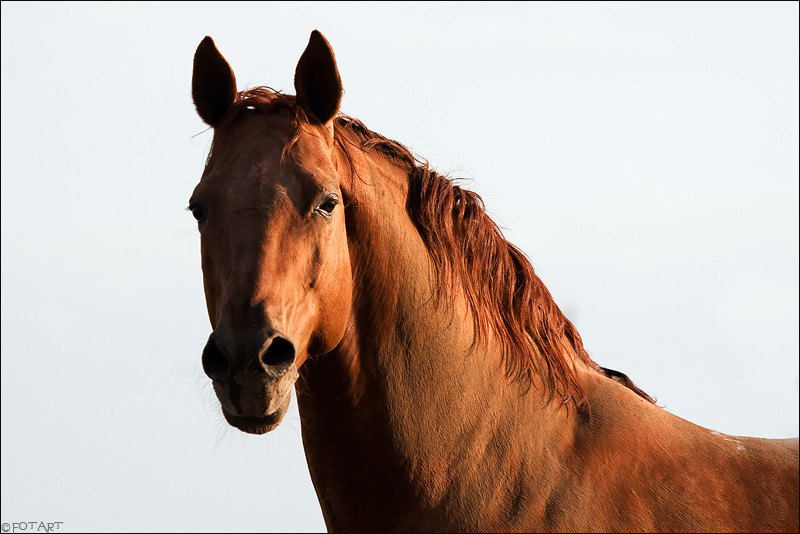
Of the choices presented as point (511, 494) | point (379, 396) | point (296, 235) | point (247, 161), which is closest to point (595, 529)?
point (511, 494)

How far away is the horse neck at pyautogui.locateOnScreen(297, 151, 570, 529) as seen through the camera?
4.41 meters

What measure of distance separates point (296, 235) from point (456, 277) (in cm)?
97

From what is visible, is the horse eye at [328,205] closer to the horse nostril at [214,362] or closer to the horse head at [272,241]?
the horse head at [272,241]

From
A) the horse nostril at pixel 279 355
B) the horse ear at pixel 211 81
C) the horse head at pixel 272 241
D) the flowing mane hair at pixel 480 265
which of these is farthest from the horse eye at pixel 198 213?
the horse nostril at pixel 279 355

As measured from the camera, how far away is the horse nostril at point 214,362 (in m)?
3.95

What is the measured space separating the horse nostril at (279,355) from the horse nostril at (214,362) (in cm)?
17

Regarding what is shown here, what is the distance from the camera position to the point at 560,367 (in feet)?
16.0

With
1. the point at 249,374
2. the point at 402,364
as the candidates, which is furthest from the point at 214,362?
the point at 402,364

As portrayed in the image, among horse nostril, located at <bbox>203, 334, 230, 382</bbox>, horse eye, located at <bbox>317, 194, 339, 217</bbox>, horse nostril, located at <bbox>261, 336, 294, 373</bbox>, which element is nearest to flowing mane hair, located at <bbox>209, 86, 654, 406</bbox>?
horse eye, located at <bbox>317, 194, 339, 217</bbox>

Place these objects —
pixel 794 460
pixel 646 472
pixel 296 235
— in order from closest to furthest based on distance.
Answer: pixel 296 235
pixel 646 472
pixel 794 460

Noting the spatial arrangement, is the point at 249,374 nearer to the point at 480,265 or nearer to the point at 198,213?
the point at 198,213

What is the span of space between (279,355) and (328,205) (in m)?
0.78

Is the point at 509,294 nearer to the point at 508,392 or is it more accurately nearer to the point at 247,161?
the point at 508,392

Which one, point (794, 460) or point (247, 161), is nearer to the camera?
point (247, 161)
